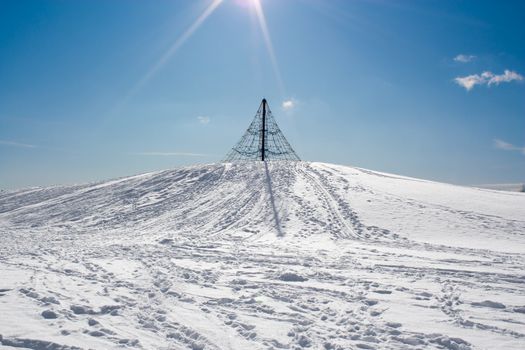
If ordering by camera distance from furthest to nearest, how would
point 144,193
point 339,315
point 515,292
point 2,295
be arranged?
point 144,193 < point 515,292 < point 2,295 < point 339,315

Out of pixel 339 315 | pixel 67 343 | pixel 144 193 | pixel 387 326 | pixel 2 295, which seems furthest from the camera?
pixel 144 193

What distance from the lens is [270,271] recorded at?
Result: 9602 mm

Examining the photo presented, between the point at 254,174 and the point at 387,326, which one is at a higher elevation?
the point at 254,174

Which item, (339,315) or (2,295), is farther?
(2,295)

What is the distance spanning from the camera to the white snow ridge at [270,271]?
588 cm

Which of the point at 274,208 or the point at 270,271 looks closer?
the point at 270,271

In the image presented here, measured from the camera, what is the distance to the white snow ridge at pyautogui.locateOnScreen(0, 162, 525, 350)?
5.88 metres

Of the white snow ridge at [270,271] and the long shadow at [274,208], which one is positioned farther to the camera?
the long shadow at [274,208]

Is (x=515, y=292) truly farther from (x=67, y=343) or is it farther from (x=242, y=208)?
(x=242, y=208)

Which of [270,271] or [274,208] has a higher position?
[274,208]

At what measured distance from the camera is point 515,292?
313 inches

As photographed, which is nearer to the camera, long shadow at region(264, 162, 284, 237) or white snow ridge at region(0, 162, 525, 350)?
white snow ridge at region(0, 162, 525, 350)

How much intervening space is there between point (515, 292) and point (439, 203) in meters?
12.3

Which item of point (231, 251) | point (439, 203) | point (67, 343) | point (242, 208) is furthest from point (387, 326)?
point (439, 203)
